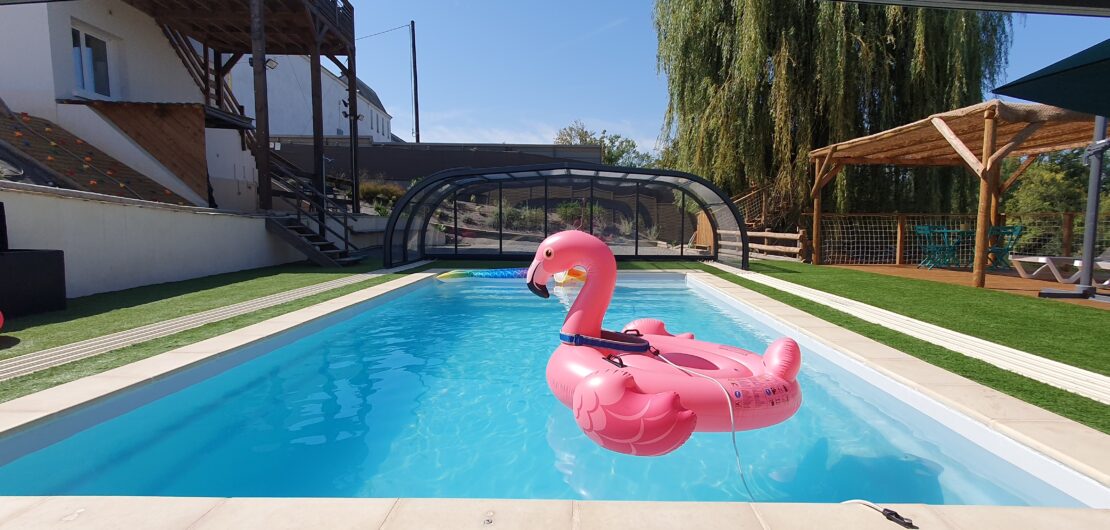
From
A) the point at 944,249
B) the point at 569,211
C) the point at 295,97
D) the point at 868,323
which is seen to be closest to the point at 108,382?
the point at 868,323

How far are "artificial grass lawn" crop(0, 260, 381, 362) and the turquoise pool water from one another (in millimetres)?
1978

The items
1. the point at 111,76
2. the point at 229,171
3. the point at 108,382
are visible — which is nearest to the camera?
the point at 108,382

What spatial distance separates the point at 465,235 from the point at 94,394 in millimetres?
12639

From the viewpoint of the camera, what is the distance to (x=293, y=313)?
6.47 metres

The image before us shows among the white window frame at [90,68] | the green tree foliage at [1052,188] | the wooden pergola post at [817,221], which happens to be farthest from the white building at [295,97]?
the green tree foliage at [1052,188]

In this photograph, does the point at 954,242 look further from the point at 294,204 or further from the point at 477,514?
the point at 294,204

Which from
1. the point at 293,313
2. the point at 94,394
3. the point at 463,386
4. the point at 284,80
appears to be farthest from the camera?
the point at 284,80

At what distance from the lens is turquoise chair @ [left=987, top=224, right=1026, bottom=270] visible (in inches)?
449

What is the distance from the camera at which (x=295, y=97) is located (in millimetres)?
29594

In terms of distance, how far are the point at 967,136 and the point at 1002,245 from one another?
440 cm

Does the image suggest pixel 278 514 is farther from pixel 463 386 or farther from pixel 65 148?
pixel 65 148

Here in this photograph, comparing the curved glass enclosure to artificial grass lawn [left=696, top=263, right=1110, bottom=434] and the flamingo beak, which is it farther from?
the flamingo beak

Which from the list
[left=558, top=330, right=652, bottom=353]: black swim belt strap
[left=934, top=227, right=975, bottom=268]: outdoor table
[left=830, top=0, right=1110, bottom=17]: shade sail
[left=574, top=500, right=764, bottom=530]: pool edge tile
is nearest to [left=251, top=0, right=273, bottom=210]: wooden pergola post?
[left=558, top=330, right=652, bottom=353]: black swim belt strap

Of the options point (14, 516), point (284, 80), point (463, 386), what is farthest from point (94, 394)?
point (284, 80)
